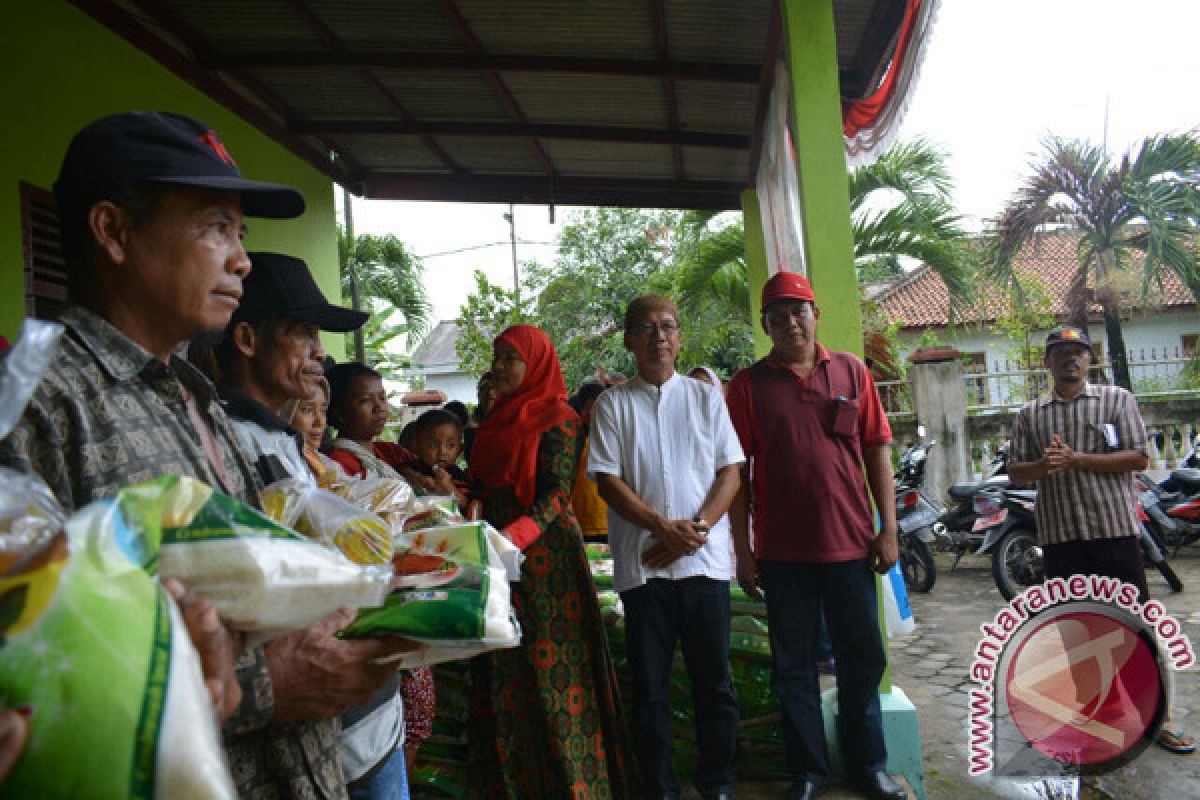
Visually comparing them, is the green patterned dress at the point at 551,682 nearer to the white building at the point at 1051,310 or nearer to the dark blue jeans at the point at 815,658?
the dark blue jeans at the point at 815,658

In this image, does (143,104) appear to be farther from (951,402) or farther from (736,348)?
(736,348)

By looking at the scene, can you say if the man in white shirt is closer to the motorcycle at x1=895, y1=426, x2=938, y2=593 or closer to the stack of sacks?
the stack of sacks

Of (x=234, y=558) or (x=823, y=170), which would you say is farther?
(x=823, y=170)

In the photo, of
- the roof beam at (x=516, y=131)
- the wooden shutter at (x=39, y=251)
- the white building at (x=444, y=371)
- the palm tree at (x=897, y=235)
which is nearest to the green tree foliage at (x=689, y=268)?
the palm tree at (x=897, y=235)

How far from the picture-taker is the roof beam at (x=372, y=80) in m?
4.60

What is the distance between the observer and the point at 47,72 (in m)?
4.00

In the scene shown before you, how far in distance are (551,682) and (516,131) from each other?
4255 millimetres

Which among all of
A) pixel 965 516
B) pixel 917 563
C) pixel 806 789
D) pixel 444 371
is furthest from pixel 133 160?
pixel 444 371

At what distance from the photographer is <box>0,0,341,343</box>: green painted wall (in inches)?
148

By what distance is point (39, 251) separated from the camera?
398 centimetres

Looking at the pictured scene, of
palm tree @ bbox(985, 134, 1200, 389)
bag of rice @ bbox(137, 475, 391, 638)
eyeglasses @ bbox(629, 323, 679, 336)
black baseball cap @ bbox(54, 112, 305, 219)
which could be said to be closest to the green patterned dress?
eyeglasses @ bbox(629, 323, 679, 336)

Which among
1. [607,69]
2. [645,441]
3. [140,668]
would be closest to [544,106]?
[607,69]

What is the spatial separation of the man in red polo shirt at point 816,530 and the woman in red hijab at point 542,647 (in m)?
0.70

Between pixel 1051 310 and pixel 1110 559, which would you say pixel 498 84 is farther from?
pixel 1051 310
